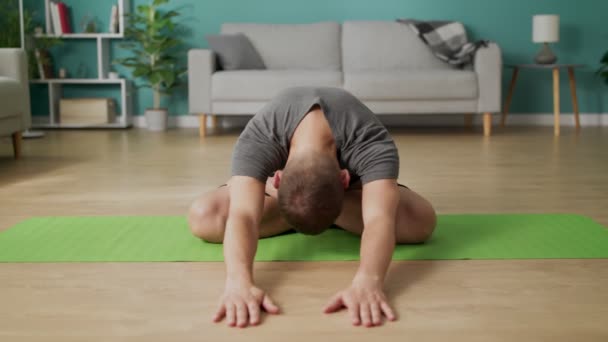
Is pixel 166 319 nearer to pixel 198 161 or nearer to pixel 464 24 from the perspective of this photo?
pixel 198 161

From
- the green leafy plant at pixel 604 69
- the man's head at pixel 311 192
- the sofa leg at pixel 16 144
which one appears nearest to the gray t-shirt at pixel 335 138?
the man's head at pixel 311 192

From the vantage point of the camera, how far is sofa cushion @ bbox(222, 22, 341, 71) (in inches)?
221

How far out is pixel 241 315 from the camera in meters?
1.41

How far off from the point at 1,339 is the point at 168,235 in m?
0.83

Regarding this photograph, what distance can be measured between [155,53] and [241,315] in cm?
444

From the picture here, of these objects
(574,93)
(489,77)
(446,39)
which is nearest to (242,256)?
(489,77)

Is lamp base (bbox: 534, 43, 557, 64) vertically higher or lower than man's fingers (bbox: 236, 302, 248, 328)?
higher

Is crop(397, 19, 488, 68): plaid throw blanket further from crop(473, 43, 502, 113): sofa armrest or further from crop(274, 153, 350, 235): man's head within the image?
crop(274, 153, 350, 235): man's head

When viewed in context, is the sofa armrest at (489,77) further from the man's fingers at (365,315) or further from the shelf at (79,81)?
the man's fingers at (365,315)

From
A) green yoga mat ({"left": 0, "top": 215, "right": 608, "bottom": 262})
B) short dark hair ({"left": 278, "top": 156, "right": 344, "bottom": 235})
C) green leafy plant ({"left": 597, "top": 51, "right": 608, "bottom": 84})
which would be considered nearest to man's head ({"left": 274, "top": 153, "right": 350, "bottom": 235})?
short dark hair ({"left": 278, "top": 156, "right": 344, "bottom": 235})

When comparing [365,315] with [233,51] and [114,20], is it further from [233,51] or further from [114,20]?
[114,20]

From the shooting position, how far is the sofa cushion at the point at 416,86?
5.04 meters

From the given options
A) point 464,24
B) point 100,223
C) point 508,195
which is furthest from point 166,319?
point 464,24

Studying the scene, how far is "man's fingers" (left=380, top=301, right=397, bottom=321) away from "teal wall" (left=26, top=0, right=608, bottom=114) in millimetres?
4666
